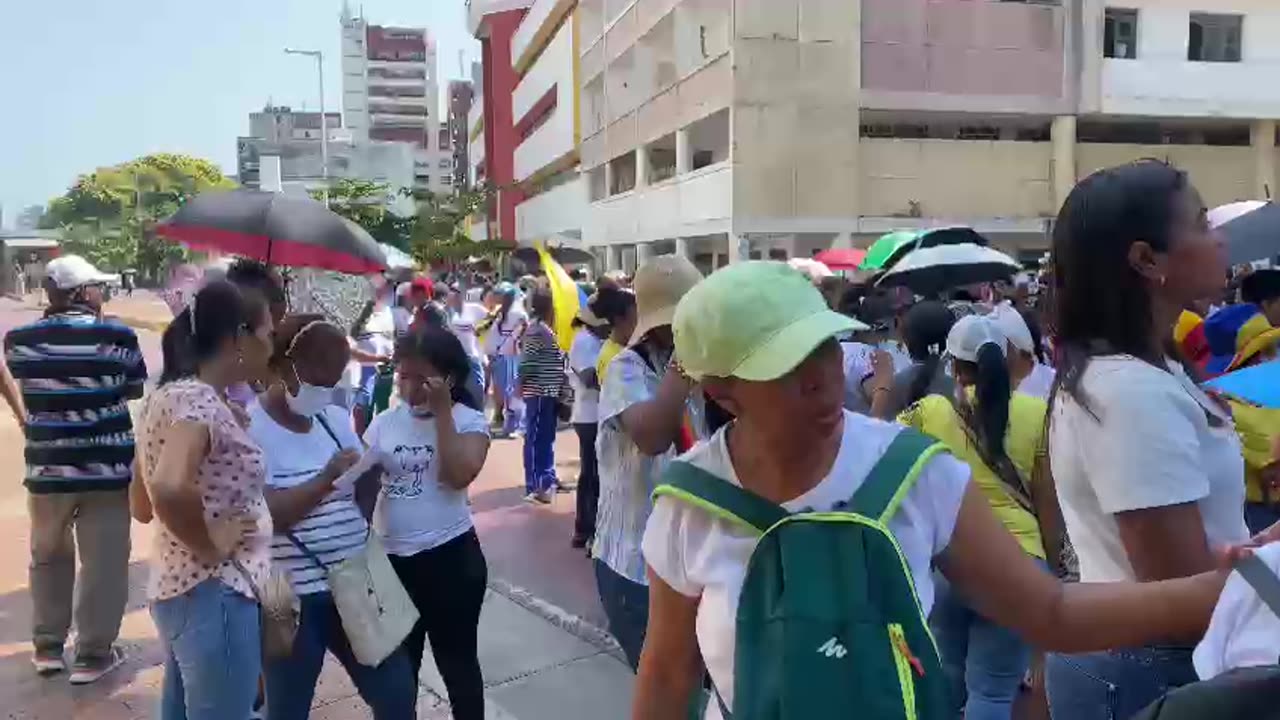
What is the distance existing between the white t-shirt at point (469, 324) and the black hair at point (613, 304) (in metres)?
6.93

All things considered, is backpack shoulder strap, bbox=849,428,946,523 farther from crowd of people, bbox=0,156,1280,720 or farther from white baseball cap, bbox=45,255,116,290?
white baseball cap, bbox=45,255,116,290

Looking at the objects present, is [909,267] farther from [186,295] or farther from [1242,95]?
[1242,95]

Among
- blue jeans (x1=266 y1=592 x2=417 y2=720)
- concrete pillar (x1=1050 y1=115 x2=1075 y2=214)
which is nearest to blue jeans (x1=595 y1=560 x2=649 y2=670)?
blue jeans (x1=266 y1=592 x2=417 y2=720)

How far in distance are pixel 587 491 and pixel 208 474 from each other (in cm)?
446

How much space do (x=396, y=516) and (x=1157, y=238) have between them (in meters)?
2.69

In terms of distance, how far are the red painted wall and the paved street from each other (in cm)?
4847

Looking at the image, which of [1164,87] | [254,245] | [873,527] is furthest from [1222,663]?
[1164,87]

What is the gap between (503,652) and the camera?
5.45 meters

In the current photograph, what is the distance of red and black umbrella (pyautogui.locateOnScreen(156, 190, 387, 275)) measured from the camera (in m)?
5.34

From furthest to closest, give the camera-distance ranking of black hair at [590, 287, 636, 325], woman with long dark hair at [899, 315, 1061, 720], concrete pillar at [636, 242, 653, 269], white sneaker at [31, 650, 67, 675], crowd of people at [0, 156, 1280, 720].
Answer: concrete pillar at [636, 242, 653, 269], white sneaker at [31, 650, 67, 675], black hair at [590, 287, 636, 325], woman with long dark hair at [899, 315, 1061, 720], crowd of people at [0, 156, 1280, 720]

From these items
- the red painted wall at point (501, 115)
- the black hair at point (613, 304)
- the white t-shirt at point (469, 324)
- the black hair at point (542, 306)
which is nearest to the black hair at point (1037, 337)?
the black hair at point (613, 304)

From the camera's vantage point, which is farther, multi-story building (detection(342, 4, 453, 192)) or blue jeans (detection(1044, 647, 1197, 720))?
multi-story building (detection(342, 4, 453, 192))

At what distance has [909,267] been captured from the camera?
7.84 m

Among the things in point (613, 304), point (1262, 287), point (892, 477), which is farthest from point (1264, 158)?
point (892, 477)
